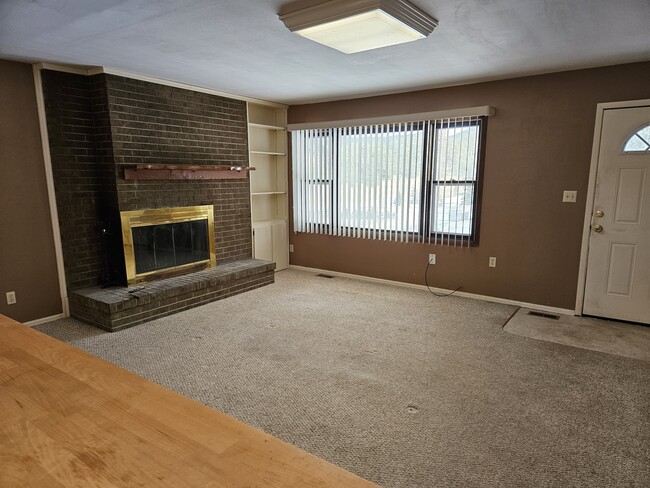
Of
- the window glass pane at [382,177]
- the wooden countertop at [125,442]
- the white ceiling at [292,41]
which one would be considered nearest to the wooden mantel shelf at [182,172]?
the white ceiling at [292,41]

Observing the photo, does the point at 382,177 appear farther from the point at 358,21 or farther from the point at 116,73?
the point at 116,73

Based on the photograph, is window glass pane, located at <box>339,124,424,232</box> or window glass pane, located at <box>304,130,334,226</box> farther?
window glass pane, located at <box>304,130,334,226</box>

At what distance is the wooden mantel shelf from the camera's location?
12.9ft

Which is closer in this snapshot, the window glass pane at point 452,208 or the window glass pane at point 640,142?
the window glass pane at point 640,142

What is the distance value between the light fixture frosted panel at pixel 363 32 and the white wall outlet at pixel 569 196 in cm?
232

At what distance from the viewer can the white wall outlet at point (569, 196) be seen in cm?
387

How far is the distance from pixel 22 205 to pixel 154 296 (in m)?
1.39

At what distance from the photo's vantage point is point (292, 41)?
2902mm

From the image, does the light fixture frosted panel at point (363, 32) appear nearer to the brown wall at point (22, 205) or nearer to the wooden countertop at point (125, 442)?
the wooden countertop at point (125, 442)

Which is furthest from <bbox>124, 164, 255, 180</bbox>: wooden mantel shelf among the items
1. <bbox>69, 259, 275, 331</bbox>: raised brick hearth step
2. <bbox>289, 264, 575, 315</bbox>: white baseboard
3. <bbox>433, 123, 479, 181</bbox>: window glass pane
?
<bbox>433, 123, 479, 181</bbox>: window glass pane

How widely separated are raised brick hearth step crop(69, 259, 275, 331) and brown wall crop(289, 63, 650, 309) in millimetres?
2370

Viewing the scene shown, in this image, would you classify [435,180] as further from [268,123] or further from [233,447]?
[233,447]

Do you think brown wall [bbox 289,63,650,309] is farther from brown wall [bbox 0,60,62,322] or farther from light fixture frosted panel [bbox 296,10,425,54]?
brown wall [bbox 0,60,62,322]

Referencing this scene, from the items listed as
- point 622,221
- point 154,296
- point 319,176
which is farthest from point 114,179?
point 622,221
